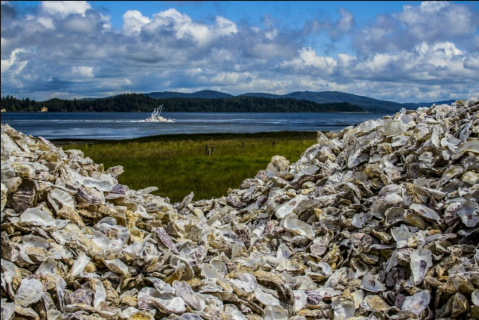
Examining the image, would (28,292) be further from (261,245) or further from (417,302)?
(417,302)

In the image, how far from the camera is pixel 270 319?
18.5ft

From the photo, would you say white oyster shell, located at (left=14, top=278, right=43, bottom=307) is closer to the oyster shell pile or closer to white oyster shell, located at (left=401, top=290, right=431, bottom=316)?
the oyster shell pile

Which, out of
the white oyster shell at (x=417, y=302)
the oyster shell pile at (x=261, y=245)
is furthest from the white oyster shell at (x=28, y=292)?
the white oyster shell at (x=417, y=302)

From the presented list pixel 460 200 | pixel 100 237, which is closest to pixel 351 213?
pixel 460 200

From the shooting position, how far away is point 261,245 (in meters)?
7.84

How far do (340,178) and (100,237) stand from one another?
15.3 feet

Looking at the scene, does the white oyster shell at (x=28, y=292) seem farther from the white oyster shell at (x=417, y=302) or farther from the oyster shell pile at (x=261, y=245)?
the white oyster shell at (x=417, y=302)

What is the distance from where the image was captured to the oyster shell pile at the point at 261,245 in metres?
5.32

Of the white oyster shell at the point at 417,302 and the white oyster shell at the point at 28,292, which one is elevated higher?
the white oyster shell at the point at 28,292

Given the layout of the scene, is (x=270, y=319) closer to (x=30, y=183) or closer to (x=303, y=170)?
(x=30, y=183)

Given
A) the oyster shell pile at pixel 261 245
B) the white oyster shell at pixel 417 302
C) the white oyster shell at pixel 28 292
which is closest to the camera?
the white oyster shell at pixel 28 292

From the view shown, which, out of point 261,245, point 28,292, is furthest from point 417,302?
point 28,292

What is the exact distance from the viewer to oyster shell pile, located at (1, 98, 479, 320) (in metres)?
5.32

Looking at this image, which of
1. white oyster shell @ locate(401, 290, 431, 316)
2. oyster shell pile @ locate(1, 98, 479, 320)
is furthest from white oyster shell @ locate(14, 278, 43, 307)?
white oyster shell @ locate(401, 290, 431, 316)
